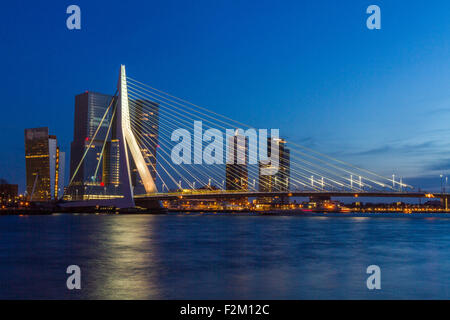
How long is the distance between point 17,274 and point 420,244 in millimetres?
26325

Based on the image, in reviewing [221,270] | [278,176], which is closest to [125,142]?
[221,270]

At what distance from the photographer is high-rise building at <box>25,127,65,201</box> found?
162 metres

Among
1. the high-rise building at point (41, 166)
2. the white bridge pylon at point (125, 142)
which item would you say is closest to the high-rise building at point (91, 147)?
the high-rise building at point (41, 166)

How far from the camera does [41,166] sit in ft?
536

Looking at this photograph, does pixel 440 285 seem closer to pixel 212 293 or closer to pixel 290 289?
pixel 290 289

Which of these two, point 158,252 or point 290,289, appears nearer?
point 290,289

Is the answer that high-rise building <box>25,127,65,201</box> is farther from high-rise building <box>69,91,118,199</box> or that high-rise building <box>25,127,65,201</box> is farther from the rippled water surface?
the rippled water surface

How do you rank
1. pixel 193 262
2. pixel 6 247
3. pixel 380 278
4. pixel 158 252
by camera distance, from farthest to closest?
pixel 6 247 → pixel 158 252 → pixel 193 262 → pixel 380 278

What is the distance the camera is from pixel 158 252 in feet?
79.3

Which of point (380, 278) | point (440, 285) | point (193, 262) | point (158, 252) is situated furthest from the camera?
point (158, 252)

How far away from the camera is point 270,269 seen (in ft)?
59.5

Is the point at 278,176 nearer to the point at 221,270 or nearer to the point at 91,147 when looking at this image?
the point at 91,147
